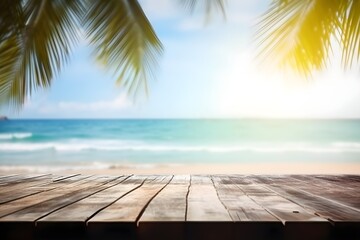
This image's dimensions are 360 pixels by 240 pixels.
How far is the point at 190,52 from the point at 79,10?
24.4 m

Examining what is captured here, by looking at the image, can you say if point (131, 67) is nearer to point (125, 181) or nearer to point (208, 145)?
point (125, 181)

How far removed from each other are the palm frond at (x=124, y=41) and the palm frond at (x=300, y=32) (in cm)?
146

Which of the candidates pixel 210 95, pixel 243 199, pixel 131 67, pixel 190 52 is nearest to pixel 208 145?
pixel 190 52

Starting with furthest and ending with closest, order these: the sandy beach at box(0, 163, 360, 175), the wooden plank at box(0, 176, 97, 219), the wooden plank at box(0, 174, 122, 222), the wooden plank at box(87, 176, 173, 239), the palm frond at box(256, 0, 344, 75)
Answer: the sandy beach at box(0, 163, 360, 175) < the palm frond at box(256, 0, 344, 75) < the wooden plank at box(0, 176, 97, 219) < the wooden plank at box(0, 174, 122, 222) < the wooden plank at box(87, 176, 173, 239)

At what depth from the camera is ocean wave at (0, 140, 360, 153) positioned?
2121 centimetres

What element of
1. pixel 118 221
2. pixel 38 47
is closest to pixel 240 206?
pixel 118 221

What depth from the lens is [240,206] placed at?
6.72 ft

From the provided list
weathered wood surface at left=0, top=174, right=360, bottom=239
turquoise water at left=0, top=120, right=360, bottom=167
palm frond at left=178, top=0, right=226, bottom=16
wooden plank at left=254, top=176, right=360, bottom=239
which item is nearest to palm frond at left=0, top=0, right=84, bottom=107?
palm frond at left=178, top=0, right=226, bottom=16

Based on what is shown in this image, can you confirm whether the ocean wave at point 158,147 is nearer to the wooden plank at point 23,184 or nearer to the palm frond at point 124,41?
the palm frond at point 124,41

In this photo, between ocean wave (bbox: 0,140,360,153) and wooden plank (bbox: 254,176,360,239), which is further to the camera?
ocean wave (bbox: 0,140,360,153)

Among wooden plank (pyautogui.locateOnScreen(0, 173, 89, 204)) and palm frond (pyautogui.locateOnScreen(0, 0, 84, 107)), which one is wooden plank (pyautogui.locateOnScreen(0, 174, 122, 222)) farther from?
palm frond (pyautogui.locateOnScreen(0, 0, 84, 107))

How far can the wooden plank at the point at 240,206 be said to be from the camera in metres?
1.71

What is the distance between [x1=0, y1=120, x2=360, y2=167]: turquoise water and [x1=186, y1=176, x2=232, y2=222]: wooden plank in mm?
13537
